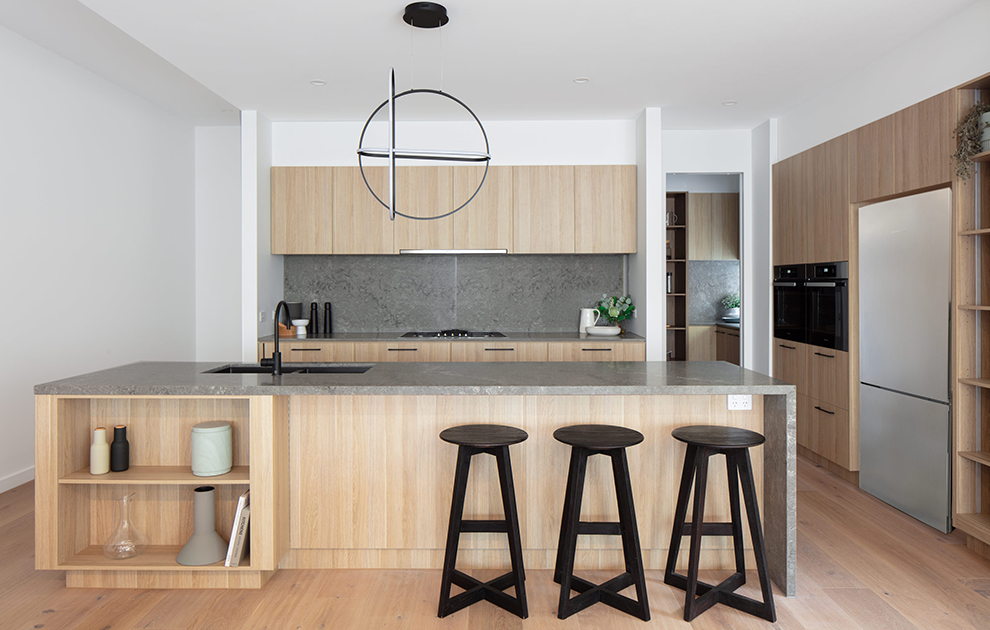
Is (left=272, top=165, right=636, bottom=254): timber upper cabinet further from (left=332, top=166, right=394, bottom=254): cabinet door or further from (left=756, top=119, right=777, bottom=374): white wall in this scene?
(left=756, top=119, right=777, bottom=374): white wall

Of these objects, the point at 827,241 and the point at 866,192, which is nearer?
the point at 866,192

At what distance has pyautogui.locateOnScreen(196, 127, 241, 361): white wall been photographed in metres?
5.73

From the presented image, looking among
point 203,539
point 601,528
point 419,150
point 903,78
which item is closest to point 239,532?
point 203,539

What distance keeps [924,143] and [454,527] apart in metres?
3.20

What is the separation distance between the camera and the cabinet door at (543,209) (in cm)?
501

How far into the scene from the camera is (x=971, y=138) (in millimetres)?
2986

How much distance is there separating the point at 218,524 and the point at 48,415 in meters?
0.84

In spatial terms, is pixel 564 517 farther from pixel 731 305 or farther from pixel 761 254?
pixel 731 305

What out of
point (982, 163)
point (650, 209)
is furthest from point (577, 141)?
point (982, 163)

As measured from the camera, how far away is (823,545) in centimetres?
306

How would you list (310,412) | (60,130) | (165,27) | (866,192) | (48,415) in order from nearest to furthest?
1. (48,415)
2. (310,412)
3. (165,27)
4. (866,192)
5. (60,130)

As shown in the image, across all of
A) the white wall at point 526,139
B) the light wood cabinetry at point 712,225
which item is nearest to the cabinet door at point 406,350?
the white wall at point 526,139

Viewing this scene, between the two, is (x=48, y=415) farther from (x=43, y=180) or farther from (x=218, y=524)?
(x=43, y=180)

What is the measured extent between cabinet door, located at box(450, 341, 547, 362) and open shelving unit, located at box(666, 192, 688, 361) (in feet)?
7.00
